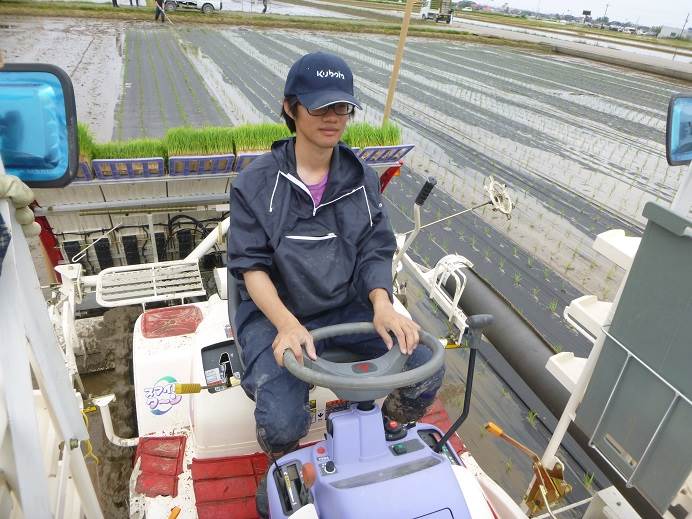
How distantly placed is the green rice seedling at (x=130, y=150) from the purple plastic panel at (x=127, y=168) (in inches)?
4.7

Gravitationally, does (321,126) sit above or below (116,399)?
above

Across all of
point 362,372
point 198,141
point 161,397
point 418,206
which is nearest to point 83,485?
point 161,397

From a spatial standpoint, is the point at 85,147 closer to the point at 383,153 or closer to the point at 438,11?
the point at 383,153

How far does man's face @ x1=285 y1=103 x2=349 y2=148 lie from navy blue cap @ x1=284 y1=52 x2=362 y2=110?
54 millimetres

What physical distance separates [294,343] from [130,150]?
6.84 feet

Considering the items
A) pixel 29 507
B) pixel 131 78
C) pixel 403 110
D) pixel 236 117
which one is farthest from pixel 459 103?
pixel 29 507

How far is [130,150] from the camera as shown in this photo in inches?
110

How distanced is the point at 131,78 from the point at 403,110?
4.42m

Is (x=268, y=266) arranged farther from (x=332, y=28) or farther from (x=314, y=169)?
(x=332, y=28)

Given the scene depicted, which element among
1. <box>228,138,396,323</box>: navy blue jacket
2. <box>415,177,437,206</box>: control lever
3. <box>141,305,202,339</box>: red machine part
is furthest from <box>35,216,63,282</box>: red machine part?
<box>415,177,437,206</box>: control lever

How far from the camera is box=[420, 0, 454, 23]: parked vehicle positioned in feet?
83.5

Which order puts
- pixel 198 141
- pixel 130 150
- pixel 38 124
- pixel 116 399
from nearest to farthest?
pixel 38 124 → pixel 116 399 → pixel 130 150 → pixel 198 141

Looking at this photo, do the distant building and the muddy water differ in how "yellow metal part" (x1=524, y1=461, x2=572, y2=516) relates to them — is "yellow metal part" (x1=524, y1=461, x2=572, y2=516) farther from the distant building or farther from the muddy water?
the distant building

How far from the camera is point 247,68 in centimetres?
938
